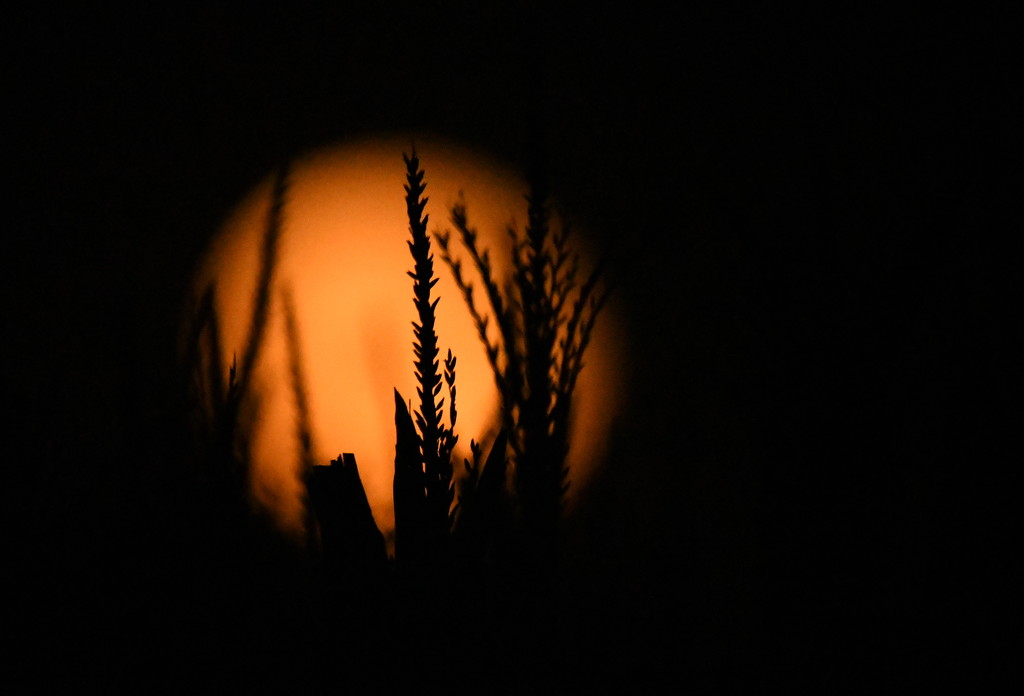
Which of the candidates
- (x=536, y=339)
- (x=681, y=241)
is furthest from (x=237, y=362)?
(x=681, y=241)

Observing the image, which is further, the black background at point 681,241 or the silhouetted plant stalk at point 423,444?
the black background at point 681,241

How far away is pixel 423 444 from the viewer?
0.44 metres

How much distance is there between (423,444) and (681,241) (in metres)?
0.53

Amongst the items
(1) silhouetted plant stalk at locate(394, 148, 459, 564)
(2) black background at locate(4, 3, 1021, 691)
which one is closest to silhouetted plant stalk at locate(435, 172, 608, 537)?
(2) black background at locate(4, 3, 1021, 691)

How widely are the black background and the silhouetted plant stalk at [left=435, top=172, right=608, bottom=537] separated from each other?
77 millimetres

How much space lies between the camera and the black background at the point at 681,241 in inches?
29.9

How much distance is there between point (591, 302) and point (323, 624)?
51 cm

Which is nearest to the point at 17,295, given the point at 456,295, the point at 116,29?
the point at 116,29

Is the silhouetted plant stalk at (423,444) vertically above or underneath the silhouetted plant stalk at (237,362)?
underneath

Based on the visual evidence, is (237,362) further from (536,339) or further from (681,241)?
(681,241)

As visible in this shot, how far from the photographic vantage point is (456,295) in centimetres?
80

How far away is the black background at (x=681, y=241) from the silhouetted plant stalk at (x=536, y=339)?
77 mm

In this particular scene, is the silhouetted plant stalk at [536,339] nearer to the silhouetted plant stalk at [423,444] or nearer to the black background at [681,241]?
the black background at [681,241]

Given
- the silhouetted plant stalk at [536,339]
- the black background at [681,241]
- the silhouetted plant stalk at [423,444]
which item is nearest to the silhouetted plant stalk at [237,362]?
the black background at [681,241]
